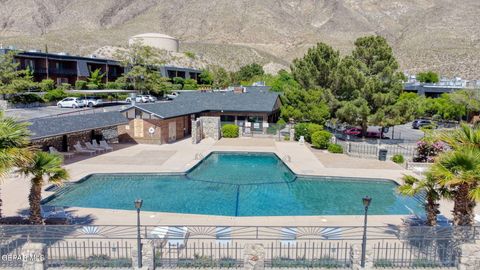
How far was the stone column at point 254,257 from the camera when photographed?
1023 cm

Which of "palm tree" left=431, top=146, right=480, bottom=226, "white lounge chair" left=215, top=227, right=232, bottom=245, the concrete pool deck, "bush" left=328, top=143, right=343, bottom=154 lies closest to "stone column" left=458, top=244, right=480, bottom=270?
"palm tree" left=431, top=146, right=480, bottom=226

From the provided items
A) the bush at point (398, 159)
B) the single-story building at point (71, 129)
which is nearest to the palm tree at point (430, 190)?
the bush at point (398, 159)

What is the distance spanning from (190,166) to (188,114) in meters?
12.2

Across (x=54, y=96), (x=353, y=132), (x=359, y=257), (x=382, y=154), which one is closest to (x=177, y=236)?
(x=359, y=257)

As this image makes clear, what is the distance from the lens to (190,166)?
2284 centimetres

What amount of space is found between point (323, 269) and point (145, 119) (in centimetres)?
2268

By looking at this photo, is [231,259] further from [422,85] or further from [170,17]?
[170,17]

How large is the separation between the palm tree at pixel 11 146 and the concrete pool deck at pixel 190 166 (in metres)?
4.30

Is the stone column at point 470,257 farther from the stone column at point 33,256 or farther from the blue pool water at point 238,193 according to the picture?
the stone column at point 33,256

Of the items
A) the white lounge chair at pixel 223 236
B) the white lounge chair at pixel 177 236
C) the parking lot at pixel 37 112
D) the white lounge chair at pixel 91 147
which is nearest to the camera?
the white lounge chair at pixel 177 236

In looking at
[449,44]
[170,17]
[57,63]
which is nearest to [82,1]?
[170,17]

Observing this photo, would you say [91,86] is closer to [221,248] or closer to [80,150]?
[80,150]

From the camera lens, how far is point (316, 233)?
39.7 feet

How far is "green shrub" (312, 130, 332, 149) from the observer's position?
29586mm
